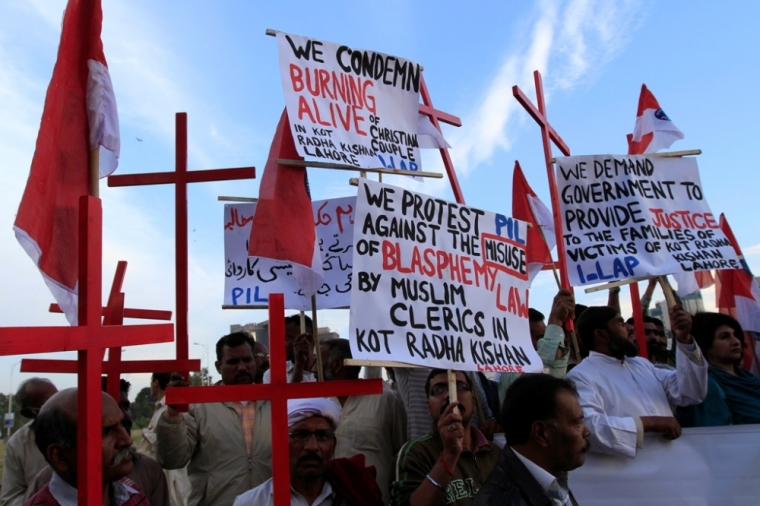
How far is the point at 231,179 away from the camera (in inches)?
171

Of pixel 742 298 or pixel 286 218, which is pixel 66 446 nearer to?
pixel 286 218

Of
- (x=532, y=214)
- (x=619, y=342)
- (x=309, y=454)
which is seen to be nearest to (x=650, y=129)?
(x=532, y=214)

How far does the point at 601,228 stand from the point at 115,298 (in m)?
3.44

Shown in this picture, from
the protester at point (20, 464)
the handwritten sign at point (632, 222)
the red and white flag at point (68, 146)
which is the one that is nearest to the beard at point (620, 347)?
the handwritten sign at point (632, 222)

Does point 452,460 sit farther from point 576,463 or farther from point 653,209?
point 653,209

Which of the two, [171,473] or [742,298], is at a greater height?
[742,298]

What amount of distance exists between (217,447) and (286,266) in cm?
168

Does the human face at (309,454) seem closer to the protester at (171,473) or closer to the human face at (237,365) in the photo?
the human face at (237,365)

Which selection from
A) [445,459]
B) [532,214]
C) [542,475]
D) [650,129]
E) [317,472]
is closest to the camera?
[542,475]

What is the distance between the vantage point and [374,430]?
426 centimetres

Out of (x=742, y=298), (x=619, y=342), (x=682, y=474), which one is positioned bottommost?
(x=682, y=474)

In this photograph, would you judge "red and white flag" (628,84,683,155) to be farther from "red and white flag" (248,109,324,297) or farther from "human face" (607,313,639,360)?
"red and white flag" (248,109,324,297)

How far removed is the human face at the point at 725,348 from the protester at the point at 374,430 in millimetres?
2166

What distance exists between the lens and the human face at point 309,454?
3176 mm
